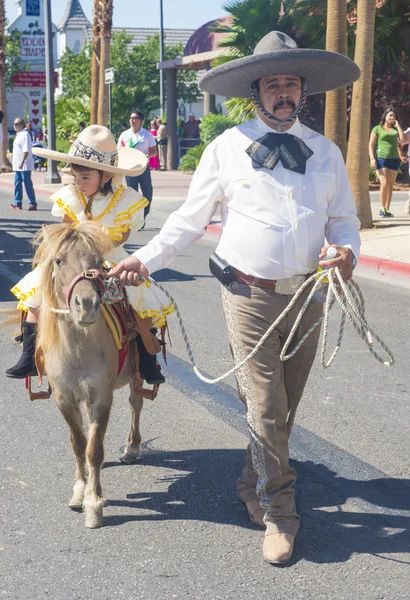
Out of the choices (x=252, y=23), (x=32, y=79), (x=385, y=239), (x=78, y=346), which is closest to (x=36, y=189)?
(x=252, y=23)

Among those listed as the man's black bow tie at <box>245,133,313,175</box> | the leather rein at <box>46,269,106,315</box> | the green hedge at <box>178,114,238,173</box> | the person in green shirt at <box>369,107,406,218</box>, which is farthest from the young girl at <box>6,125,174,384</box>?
the green hedge at <box>178,114,238,173</box>

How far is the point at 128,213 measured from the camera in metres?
4.84

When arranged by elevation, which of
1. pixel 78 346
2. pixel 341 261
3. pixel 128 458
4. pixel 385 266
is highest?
pixel 341 261

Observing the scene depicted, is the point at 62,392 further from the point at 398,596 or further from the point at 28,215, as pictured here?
the point at 28,215

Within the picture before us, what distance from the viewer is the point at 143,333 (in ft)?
15.8

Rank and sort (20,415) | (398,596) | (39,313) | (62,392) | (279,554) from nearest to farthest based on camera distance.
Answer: (398,596) → (279,554) → (62,392) → (39,313) → (20,415)

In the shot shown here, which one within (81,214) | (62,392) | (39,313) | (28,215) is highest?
(81,214)

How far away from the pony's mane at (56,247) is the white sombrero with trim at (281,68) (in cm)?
101

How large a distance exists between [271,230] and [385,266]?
847 cm

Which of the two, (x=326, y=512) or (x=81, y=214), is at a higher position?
(x=81, y=214)

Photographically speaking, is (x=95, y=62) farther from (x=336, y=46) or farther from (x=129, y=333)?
(x=129, y=333)

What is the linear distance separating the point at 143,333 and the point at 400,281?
292 inches

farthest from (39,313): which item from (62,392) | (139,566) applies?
(139,566)

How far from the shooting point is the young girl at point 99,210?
4.78 metres
